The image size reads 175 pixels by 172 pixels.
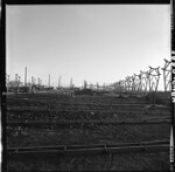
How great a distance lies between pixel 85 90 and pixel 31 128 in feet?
39.8

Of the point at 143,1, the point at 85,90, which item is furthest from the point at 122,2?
the point at 85,90

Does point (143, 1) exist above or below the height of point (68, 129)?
above

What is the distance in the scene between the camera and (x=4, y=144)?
4.07 feet

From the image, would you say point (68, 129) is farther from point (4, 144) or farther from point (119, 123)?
point (4, 144)

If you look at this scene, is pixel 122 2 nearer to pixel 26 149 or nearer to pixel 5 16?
pixel 5 16

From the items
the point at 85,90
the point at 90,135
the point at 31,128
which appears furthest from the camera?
the point at 85,90

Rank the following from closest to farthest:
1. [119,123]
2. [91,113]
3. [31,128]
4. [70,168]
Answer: [70,168] → [31,128] → [119,123] → [91,113]

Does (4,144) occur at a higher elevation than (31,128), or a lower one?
higher

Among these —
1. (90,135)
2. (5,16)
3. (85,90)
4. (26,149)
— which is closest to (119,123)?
(90,135)

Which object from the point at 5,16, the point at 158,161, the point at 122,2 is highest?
the point at 122,2

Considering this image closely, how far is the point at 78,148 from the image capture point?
222 cm

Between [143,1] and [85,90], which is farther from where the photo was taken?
[85,90]

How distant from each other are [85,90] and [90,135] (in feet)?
40.6

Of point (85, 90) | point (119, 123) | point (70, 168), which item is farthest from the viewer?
point (85, 90)
